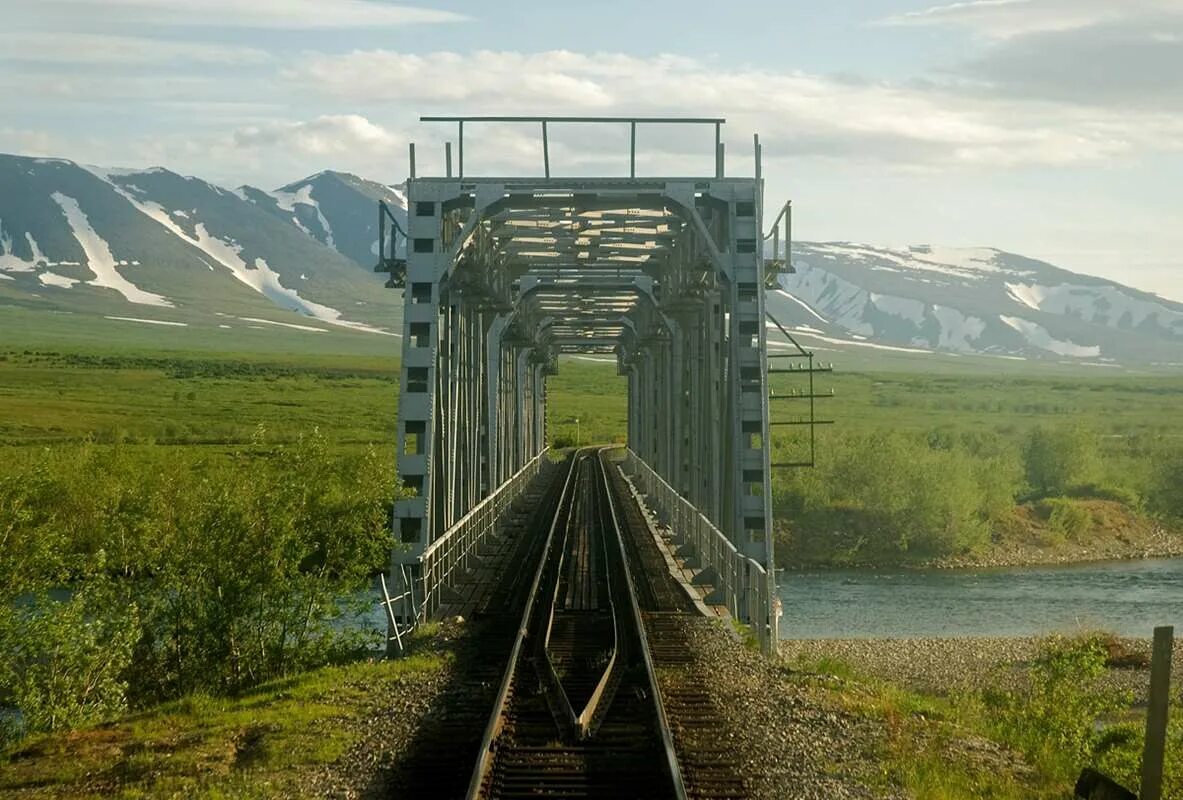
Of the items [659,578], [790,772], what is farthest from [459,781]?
[659,578]

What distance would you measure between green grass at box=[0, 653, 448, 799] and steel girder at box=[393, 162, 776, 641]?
17.2 ft

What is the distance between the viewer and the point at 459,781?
10.0 m

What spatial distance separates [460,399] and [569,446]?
7510 cm

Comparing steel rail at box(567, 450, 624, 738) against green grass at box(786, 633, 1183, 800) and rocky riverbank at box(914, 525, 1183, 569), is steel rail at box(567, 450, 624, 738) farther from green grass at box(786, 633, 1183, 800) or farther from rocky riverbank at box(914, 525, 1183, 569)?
rocky riverbank at box(914, 525, 1183, 569)

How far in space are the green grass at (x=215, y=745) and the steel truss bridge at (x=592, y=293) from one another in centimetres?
271

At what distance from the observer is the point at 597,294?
1658 inches

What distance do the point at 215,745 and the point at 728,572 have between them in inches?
369

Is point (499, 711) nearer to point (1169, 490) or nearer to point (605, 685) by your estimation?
point (605, 685)

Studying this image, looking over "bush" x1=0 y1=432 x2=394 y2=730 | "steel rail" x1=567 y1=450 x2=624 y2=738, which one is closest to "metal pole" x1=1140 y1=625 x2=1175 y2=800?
"steel rail" x1=567 y1=450 x2=624 y2=738

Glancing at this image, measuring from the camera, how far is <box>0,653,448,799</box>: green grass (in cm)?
1033

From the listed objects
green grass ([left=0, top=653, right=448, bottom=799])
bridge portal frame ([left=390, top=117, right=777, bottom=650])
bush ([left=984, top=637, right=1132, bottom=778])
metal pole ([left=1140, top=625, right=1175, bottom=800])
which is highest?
bridge portal frame ([left=390, top=117, right=777, bottom=650])

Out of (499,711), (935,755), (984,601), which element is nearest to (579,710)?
(499,711)

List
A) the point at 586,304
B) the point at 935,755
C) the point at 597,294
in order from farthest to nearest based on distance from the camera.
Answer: the point at 586,304 < the point at 597,294 < the point at 935,755

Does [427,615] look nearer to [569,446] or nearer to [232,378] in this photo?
[569,446]
